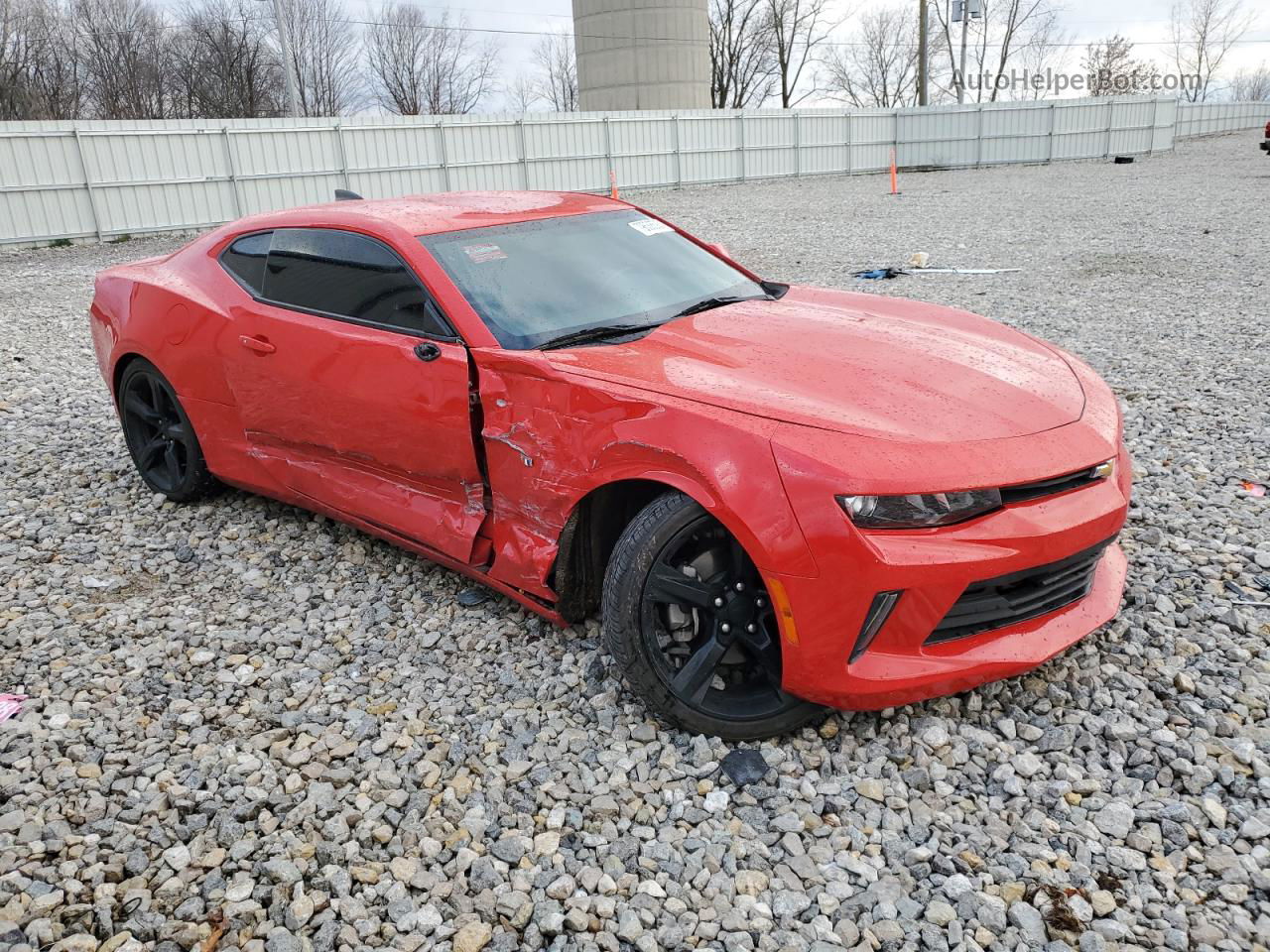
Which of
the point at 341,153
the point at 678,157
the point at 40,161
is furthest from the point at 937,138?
the point at 40,161

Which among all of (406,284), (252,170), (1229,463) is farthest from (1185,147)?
(406,284)

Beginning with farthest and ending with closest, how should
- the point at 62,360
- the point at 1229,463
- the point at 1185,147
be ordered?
the point at 1185,147 < the point at 62,360 < the point at 1229,463

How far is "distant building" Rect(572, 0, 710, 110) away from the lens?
33.4 metres

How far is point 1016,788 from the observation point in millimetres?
2521

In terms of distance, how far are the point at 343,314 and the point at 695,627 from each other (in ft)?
6.12

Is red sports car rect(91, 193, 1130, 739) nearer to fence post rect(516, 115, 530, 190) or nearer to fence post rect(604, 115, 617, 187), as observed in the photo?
fence post rect(516, 115, 530, 190)

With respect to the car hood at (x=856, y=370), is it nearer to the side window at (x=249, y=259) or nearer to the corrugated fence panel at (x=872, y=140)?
the side window at (x=249, y=259)

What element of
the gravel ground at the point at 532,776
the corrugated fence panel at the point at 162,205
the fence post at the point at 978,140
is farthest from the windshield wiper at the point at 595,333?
the fence post at the point at 978,140

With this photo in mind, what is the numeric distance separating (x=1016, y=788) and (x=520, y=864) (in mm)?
1310

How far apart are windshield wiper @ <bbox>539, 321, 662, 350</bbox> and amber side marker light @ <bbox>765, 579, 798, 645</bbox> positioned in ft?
3.67

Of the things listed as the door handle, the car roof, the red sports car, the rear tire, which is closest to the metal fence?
the rear tire

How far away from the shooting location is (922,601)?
7.91ft

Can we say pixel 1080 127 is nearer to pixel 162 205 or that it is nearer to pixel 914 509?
pixel 162 205

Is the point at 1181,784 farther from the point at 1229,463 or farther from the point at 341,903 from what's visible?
the point at 1229,463
